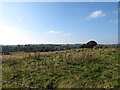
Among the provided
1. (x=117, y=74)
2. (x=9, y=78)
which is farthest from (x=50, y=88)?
(x=117, y=74)

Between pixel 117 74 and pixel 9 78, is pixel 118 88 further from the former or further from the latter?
pixel 9 78

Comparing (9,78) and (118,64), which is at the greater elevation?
(118,64)

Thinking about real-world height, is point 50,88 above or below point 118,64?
below

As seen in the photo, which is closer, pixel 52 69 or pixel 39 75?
pixel 39 75

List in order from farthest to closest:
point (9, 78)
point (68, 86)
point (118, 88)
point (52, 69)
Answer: point (52, 69) → point (9, 78) → point (68, 86) → point (118, 88)

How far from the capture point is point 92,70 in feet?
33.7

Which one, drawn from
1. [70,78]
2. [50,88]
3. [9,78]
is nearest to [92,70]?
[70,78]

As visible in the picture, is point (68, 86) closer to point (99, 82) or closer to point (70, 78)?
point (70, 78)

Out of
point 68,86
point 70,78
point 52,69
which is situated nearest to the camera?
point 68,86

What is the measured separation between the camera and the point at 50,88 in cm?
820

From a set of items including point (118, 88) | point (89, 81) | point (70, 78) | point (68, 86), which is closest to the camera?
point (118, 88)

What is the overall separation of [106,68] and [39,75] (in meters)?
5.05

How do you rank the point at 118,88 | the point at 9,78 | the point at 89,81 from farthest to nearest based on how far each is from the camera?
the point at 9,78, the point at 89,81, the point at 118,88

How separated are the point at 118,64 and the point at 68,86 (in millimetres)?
5543
